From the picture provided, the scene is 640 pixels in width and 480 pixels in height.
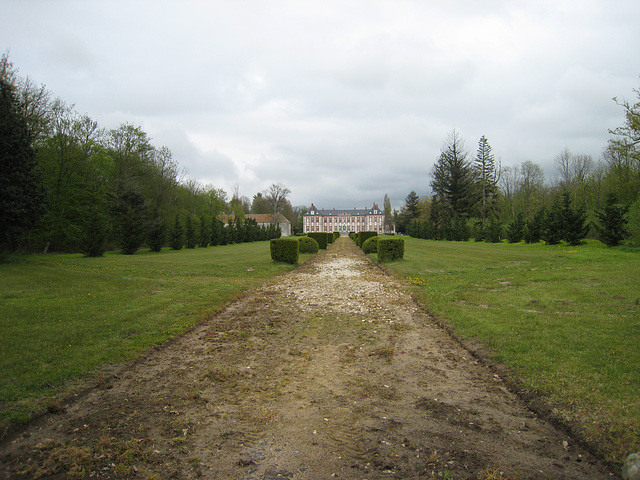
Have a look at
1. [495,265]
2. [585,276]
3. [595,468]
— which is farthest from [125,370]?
[495,265]

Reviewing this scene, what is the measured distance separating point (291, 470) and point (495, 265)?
16910 millimetres

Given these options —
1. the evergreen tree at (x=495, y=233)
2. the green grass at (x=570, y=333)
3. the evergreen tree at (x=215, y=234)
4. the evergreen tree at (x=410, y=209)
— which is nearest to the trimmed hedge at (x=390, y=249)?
the green grass at (x=570, y=333)

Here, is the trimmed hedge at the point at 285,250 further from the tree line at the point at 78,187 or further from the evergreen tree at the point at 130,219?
the evergreen tree at the point at 130,219

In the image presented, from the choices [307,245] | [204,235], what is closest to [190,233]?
[204,235]

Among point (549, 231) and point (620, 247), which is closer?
point (620, 247)

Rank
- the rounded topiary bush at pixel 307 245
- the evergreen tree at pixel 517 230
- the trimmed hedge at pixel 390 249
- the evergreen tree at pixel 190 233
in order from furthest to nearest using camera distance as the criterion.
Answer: the evergreen tree at pixel 190 233, the evergreen tree at pixel 517 230, the rounded topiary bush at pixel 307 245, the trimmed hedge at pixel 390 249

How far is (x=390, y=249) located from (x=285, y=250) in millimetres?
5910

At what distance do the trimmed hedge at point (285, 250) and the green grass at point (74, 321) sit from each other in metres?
5.88

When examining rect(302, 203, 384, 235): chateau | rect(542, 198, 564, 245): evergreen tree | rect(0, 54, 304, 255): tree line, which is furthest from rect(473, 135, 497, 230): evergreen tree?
rect(302, 203, 384, 235): chateau

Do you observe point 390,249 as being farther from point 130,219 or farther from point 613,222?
point 130,219

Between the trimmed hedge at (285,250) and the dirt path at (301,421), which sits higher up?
the trimmed hedge at (285,250)

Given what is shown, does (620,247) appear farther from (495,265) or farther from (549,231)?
(495,265)

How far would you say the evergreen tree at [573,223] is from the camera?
26.2 metres

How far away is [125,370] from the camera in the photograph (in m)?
4.99
